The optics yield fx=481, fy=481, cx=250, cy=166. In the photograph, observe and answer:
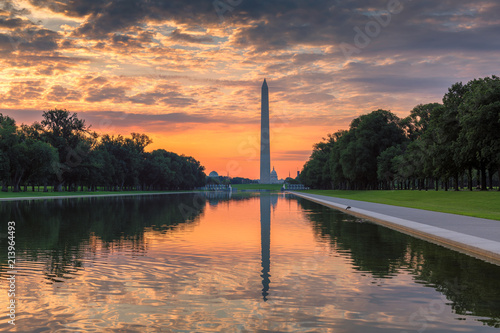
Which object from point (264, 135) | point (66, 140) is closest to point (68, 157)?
point (66, 140)

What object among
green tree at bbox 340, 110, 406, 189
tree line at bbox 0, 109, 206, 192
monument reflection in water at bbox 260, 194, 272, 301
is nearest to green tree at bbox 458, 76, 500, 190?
monument reflection in water at bbox 260, 194, 272, 301

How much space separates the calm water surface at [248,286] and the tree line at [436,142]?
3750cm

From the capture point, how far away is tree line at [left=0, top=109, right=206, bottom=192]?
87.4 meters

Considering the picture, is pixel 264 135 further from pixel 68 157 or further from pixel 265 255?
pixel 265 255

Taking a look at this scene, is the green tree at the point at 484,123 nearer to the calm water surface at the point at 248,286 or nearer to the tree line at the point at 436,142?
the tree line at the point at 436,142

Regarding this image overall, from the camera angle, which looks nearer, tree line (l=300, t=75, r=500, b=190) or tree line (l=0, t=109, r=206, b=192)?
tree line (l=300, t=75, r=500, b=190)

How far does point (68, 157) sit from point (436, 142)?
248 ft

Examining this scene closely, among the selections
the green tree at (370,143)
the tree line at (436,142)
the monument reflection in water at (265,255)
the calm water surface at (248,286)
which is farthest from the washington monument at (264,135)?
the calm water surface at (248,286)

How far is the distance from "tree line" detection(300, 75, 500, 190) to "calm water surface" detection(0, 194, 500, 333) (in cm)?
3750

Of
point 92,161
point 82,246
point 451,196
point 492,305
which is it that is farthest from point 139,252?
point 92,161

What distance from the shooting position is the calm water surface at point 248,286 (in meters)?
7.81

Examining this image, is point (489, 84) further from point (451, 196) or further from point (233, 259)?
point (233, 259)

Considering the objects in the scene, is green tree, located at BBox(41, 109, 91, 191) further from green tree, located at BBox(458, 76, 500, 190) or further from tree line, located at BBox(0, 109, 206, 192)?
green tree, located at BBox(458, 76, 500, 190)

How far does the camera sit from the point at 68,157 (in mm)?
104875
